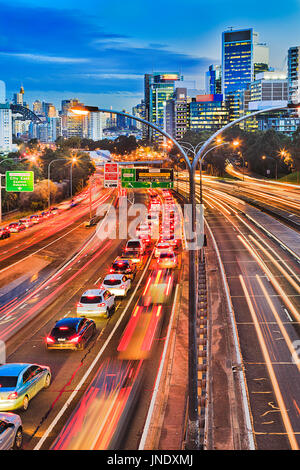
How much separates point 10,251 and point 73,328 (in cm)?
2927

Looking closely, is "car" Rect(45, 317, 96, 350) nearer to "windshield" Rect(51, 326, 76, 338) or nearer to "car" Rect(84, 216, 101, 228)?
"windshield" Rect(51, 326, 76, 338)

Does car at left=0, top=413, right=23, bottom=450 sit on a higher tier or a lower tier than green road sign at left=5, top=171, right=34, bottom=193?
lower

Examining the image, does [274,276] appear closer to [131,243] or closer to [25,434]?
[131,243]

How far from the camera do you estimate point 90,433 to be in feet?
47.4

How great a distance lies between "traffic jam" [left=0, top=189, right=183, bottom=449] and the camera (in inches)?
560

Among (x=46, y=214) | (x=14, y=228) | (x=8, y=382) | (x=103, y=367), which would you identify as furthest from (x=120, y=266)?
(x=46, y=214)

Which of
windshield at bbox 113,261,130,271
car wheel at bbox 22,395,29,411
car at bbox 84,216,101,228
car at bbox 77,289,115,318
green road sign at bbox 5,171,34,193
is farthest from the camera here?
car at bbox 84,216,101,228

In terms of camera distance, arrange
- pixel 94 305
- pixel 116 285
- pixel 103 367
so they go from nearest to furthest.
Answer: pixel 103 367 → pixel 94 305 → pixel 116 285

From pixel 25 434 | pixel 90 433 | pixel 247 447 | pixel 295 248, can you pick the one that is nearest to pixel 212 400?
pixel 247 447

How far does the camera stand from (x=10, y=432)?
12984 mm

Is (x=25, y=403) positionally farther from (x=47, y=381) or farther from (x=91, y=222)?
(x=91, y=222)

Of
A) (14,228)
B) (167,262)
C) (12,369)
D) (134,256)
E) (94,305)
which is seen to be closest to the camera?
(12,369)

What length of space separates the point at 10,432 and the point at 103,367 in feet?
22.9

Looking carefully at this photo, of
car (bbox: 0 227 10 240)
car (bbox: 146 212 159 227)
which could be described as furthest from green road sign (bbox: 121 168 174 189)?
car (bbox: 0 227 10 240)
